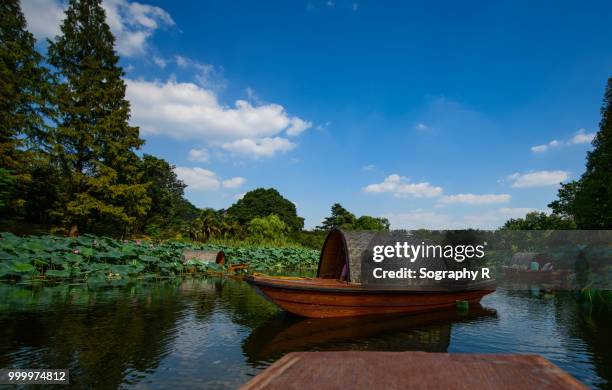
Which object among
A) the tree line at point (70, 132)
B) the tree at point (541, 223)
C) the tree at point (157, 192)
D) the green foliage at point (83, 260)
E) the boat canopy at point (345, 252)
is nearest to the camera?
the boat canopy at point (345, 252)

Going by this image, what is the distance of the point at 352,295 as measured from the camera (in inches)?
351

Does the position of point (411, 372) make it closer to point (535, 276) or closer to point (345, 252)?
point (345, 252)

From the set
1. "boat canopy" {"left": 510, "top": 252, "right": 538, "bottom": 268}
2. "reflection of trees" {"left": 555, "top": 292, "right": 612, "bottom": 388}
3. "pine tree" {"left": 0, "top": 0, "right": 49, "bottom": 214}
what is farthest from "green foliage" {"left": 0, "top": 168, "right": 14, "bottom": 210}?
"boat canopy" {"left": 510, "top": 252, "right": 538, "bottom": 268}

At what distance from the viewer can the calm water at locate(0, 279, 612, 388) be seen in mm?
5234

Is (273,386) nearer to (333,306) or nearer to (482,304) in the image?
(333,306)

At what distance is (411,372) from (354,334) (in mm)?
6929

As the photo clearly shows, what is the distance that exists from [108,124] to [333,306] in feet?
80.0

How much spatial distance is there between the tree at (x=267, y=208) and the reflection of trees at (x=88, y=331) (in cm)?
4992

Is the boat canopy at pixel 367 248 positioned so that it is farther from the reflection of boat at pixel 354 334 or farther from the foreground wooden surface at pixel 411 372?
the foreground wooden surface at pixel 411 372

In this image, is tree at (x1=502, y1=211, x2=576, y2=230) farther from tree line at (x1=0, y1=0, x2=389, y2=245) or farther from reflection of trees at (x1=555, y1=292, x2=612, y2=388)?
tree line at (x1=0, y1=0, x2=389, y2=245)

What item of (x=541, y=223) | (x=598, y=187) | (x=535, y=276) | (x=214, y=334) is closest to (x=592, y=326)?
(x=214, y=334)

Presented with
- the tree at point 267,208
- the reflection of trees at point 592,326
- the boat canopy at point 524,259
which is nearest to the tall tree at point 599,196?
the boat canopy at point 524,259

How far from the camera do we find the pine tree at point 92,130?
81.0 feet

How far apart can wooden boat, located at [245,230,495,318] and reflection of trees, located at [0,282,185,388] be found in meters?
2.58
